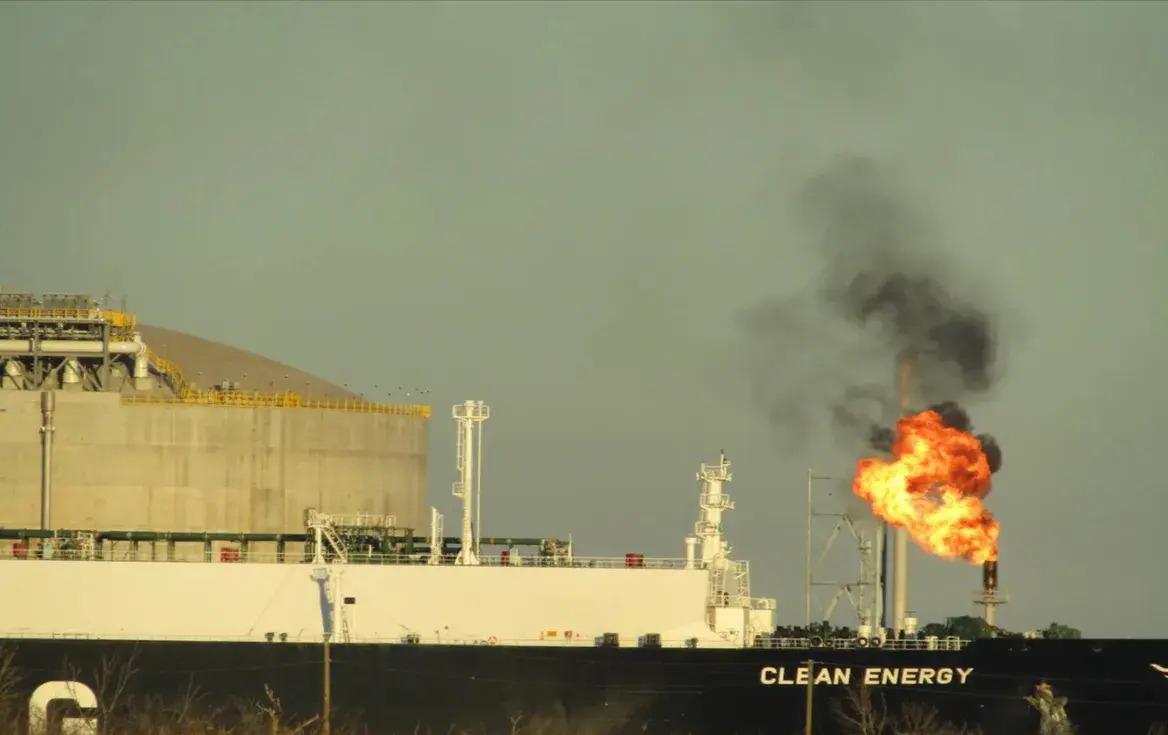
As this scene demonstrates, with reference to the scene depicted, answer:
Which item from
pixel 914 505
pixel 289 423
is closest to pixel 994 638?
pixel 914 505

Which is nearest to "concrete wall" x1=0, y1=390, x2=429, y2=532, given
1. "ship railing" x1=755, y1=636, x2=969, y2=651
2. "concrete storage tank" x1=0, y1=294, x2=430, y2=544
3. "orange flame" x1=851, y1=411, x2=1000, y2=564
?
"concrete storage tank" x1=0, y1=294, x2=430, y2=544

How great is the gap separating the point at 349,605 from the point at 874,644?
45.9 ft

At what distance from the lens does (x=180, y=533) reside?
A: 65562 mm

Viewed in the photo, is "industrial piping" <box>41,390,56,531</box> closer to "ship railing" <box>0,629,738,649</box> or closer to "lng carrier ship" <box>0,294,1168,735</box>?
"lng carrier ship" <box>0,294,1168,735</box>

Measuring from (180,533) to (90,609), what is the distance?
3.40 metres

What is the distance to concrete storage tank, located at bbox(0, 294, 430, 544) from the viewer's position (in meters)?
68.8

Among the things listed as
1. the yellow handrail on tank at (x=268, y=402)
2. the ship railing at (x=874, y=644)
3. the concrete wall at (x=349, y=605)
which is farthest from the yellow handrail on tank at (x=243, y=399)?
the ship railing at (x=874, y=644)

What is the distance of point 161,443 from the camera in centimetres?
6975

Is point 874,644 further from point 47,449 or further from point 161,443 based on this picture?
point 47,449

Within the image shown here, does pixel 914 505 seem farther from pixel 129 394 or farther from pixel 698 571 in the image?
pixel 129 394

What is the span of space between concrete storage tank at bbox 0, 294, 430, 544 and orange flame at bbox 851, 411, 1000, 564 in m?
15.4

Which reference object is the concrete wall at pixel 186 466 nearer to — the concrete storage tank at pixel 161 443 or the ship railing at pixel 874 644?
the concrete storage tank at pixel 161 443

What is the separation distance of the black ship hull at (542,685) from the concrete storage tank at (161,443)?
6962 millimetres

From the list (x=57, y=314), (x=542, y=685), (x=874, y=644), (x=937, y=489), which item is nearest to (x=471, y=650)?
(x=542, y=685)
